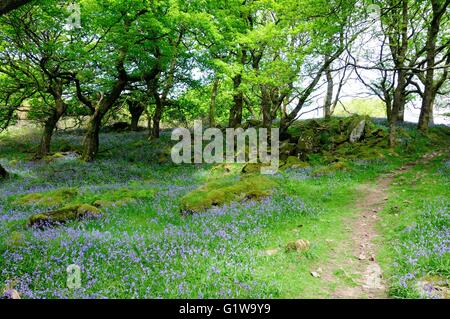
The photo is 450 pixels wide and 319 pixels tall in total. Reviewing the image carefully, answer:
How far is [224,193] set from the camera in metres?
12.4

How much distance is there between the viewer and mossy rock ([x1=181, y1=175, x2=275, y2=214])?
11.4 m

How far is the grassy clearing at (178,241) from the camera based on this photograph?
5.93 m

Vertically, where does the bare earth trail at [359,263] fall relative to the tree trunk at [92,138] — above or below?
below

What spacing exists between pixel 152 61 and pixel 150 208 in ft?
45.2

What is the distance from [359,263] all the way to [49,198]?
11640 millimetres

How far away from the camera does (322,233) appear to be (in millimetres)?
9227

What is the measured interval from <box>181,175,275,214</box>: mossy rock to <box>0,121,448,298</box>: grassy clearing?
0.18 m

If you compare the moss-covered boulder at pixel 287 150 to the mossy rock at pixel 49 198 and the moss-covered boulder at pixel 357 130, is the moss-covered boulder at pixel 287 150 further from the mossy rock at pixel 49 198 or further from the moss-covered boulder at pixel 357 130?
the mossy rock at pixel 49 198

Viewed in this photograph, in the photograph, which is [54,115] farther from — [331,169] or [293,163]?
[331,169]

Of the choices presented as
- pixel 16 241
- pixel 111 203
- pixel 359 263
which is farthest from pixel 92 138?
pixel 359 263

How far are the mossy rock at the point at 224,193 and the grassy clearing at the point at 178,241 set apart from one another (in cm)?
18

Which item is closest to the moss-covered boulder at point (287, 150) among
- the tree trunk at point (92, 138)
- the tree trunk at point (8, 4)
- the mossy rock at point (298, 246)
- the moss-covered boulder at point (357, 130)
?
the moss-covered boulder at point (357, 130)
